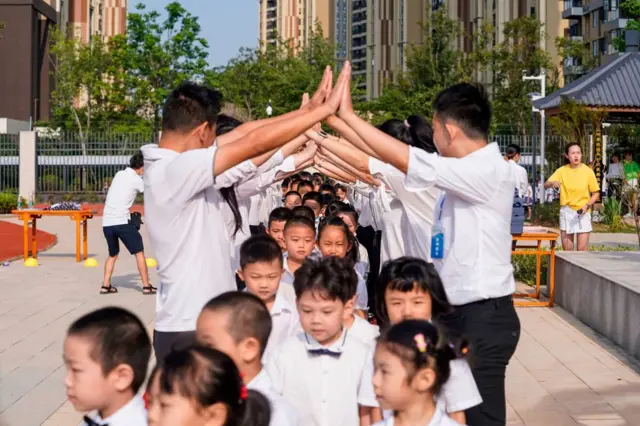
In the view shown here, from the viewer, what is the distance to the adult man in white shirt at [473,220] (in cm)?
504

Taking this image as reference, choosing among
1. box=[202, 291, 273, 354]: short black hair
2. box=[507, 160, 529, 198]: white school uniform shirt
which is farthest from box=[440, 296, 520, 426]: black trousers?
box=[507, 160, 529, 198]: white school uniform shirt

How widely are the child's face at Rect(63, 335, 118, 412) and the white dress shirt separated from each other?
1.85 ft

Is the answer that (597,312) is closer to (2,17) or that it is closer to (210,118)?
(210,118)

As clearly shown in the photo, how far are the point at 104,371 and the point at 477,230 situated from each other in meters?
1.91

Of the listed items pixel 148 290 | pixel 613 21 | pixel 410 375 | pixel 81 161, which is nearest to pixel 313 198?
pixel 148 290

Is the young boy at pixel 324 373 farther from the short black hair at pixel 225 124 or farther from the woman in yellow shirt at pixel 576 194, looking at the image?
the woman in yellow shirt at pixel 576 194

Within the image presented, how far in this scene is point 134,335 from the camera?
13.7 ft

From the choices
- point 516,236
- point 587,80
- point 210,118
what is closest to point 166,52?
point 587,80

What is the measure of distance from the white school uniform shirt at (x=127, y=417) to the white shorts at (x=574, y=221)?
11.9 meters

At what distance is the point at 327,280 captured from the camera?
5.52 meters

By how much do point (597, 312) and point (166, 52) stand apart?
3954cm

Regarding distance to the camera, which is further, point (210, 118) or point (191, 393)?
point (210, 118)

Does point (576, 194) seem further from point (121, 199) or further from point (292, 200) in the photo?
point (121, 199)

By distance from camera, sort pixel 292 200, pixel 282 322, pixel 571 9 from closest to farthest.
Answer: pixel 282 322, pixel 292 200, pixel 571 9
